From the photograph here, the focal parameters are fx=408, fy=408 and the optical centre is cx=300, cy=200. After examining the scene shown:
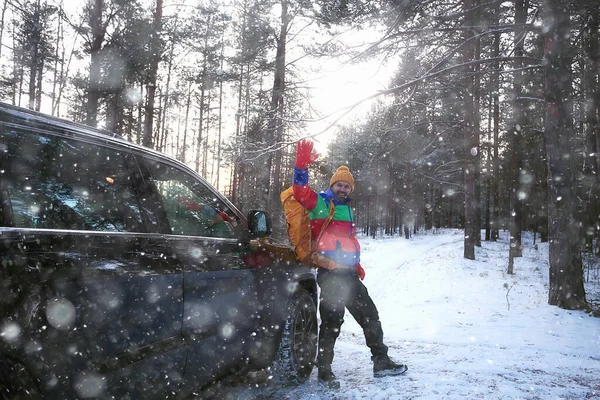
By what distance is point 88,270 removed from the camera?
1726 mm

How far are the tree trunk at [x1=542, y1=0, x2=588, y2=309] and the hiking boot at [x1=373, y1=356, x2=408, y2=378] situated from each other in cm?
485

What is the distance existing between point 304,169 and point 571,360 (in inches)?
151

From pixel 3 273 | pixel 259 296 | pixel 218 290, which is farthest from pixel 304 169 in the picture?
pixel 3 273

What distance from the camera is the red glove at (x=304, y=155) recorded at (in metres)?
3.65

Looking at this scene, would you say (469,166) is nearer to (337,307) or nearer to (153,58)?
(153,58)

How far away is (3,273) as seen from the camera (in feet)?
4.55

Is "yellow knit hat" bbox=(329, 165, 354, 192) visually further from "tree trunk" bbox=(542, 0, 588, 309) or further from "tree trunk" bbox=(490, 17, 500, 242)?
"tree trunk" bbox=(490, 17, 500, 242)


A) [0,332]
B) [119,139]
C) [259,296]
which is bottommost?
[259,296]

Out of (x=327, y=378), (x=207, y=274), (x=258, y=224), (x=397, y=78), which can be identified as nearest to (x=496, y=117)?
(x=397, y=78)

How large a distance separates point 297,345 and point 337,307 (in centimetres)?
52

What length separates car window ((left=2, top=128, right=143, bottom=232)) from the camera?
1671 mm

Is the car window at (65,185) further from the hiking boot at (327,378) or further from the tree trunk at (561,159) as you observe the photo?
the tree trunk at (561,159)

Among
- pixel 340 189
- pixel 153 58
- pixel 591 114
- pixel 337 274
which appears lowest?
pixel 337 274

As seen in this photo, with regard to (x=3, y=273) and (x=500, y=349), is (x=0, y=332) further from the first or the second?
(x=500, y=349)
